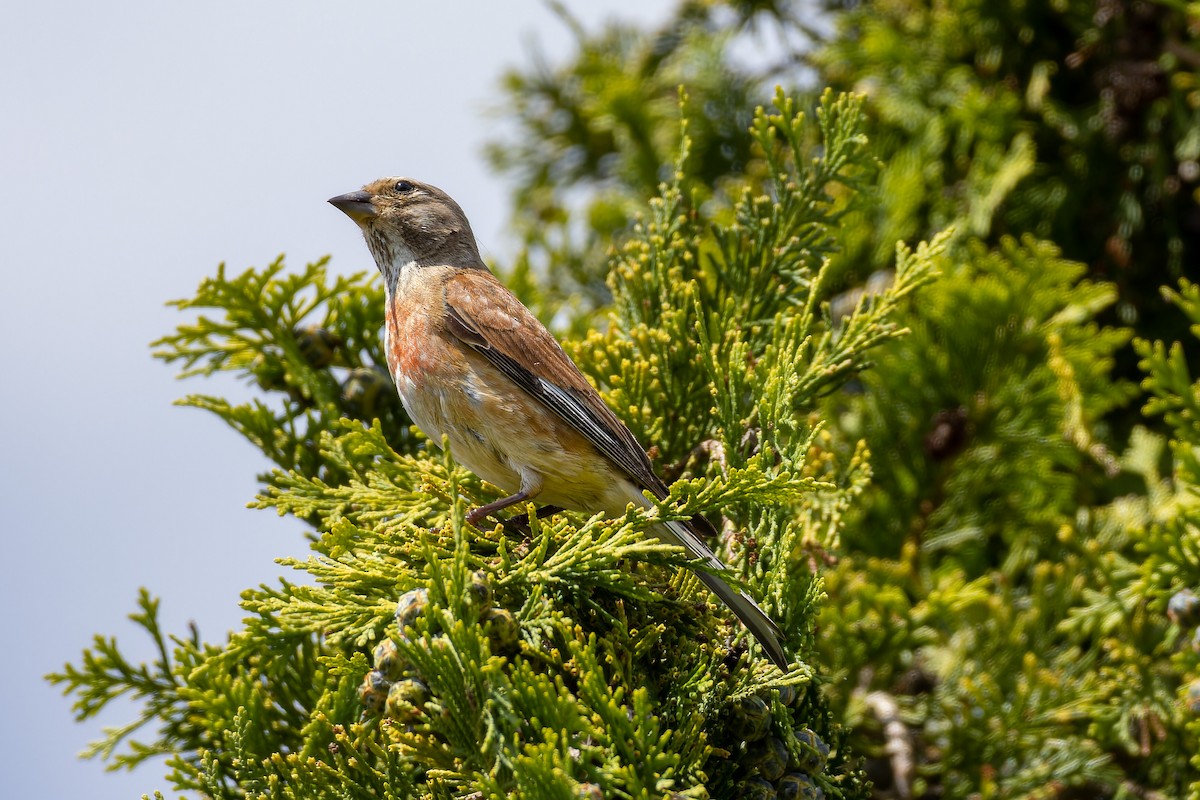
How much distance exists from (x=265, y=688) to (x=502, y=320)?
1.31m

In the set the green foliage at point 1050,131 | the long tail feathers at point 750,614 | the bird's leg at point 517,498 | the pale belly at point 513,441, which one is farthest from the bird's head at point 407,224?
the long tail feathers at point 750,614

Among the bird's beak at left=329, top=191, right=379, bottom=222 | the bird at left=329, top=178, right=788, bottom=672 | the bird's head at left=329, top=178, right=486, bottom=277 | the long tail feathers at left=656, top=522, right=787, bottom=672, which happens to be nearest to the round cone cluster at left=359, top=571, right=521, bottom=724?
the long tail feathers at left=656, top=522, right=787, bottom=672

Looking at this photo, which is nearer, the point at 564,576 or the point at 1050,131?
the point at 564,576

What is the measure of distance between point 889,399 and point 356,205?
6.86 ft

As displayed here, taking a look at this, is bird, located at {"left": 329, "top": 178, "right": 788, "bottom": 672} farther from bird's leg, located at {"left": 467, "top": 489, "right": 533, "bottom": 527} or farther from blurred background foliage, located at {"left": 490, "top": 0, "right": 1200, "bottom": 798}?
blurred background foliage, located at {"left": 490, "top": 0, "right": 1200, "bottom": 798}

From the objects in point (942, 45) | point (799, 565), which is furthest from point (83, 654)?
point (942, 45)

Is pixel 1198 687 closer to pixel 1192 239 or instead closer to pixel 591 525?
pixel 591 525

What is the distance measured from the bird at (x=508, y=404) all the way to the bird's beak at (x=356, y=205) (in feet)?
1.55

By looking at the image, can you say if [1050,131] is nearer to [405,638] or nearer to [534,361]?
[534,361]

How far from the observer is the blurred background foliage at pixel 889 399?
284 centimetres

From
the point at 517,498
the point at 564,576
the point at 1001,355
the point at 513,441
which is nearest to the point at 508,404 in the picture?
the point at 513,441

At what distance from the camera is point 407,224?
4.33 meters

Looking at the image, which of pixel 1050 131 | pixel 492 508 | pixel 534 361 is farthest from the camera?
pixel 1050 131

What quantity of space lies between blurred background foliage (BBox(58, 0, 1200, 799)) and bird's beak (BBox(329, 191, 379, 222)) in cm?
46
